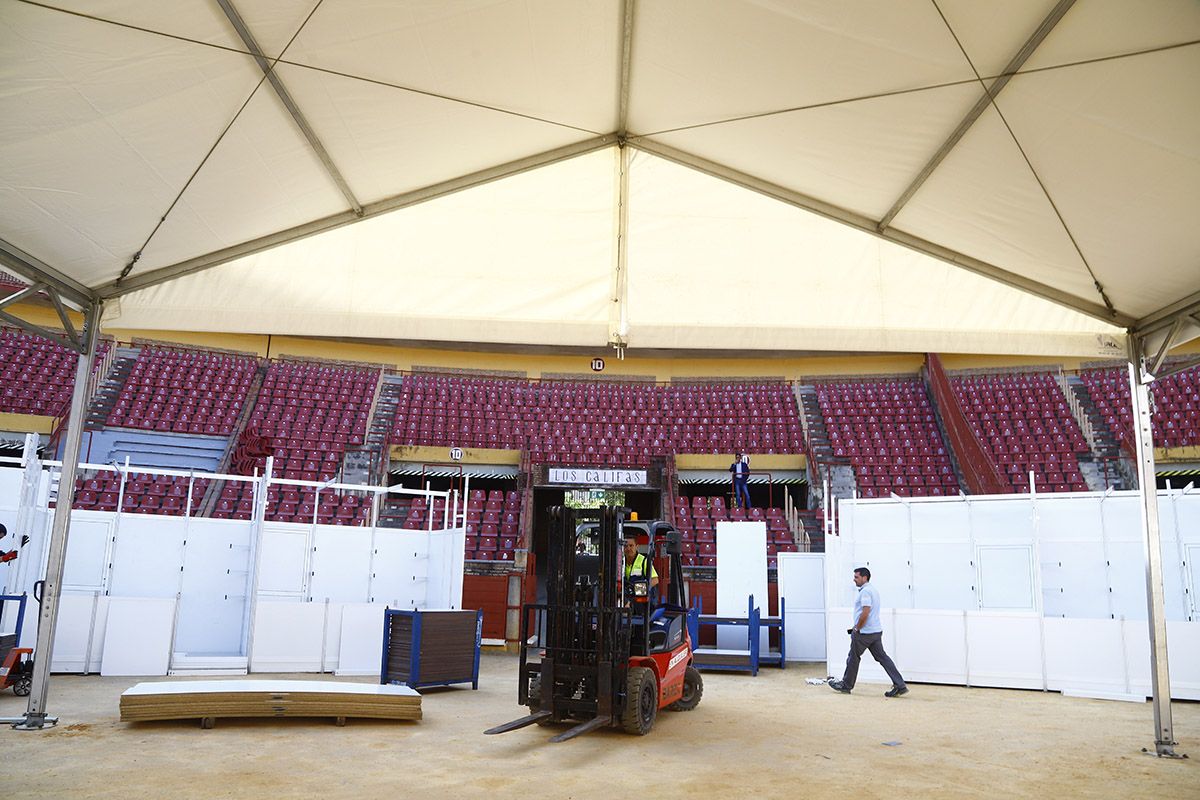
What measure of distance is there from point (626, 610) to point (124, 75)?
6.47 m

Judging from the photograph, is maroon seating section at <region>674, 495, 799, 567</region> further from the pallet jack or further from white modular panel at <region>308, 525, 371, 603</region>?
the pallet jack

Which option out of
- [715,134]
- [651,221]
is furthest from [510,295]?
[715,134]

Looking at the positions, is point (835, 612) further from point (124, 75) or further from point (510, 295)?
point (124, 75)

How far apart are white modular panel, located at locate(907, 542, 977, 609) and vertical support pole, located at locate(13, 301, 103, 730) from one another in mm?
13538

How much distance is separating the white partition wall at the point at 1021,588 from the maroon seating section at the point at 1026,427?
9.60m

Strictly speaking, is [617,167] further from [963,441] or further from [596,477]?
[963,441]

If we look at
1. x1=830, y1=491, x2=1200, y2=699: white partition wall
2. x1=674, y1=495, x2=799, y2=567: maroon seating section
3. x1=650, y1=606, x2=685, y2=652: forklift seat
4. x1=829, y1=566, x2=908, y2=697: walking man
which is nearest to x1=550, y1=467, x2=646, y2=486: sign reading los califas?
x1=674, y1=495, x2=799, y2=567: maroon seating section

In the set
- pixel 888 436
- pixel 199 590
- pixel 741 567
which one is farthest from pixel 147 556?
pixel 888 436

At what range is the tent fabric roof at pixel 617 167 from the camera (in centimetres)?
537

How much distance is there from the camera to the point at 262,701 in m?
8.77

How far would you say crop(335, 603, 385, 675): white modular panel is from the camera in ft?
44.3

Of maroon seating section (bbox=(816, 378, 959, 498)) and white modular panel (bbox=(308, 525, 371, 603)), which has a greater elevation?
maroon seating section (bbox=(816, 378, 959, 498))

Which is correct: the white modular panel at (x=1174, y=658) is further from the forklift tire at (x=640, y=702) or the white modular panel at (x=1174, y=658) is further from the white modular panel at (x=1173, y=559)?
the forklift tire at (x=640, y=702)

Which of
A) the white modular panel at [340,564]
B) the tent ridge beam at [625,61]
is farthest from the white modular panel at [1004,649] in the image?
the tent ridge beam at [625,61]
